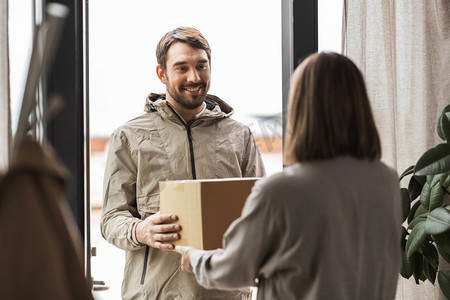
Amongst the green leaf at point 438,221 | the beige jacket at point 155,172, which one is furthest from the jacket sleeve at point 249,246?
the green leaf at point 438,221

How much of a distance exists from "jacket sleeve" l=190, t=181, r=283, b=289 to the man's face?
2.83 feet

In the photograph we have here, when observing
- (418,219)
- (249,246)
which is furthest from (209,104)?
(249,246)

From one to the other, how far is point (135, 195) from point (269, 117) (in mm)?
758

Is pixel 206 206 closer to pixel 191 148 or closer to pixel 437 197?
pixel 191 148

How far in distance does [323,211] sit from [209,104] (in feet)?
3.56

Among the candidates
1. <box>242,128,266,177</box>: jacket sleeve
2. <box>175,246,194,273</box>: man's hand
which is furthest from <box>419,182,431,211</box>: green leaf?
<box>175,246,194,273</box>: man's hand

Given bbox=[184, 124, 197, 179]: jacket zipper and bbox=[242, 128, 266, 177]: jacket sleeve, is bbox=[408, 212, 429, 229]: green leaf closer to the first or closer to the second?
bbox=[242, 128, 266, 177]: jacket sleeve

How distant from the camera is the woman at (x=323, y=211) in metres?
1.36

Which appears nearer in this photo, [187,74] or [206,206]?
[206,206]

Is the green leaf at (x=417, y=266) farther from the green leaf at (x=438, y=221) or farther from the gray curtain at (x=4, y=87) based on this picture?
the gray curtain at (x=4, y=87)

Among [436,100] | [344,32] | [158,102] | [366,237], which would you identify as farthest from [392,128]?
[366,237]

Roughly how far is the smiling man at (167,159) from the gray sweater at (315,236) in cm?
68

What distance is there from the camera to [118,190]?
215cm

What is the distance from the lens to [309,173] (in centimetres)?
139
